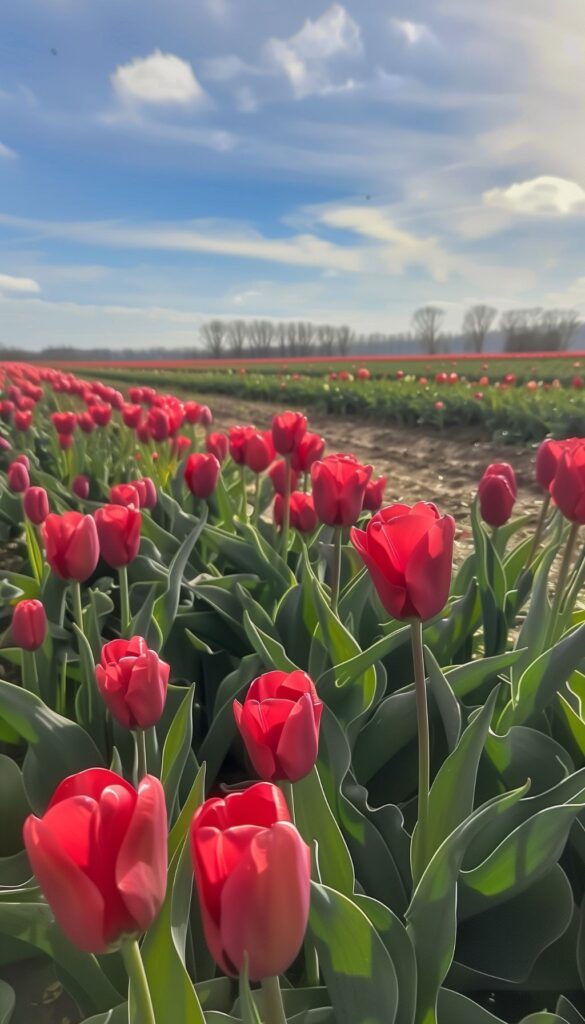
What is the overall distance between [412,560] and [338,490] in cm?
68

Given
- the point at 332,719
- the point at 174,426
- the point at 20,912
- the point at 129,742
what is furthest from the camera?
the point at 174,426

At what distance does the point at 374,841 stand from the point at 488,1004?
0.34 m

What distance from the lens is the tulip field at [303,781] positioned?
62 cm

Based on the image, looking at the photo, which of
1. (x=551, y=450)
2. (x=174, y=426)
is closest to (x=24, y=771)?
(x=551, y=450)

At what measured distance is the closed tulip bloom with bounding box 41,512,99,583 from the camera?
63.2 inches

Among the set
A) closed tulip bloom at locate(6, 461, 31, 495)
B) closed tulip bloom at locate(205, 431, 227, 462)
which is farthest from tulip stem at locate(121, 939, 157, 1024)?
closed tulip bloom at locate(205, 431, 227, 462)

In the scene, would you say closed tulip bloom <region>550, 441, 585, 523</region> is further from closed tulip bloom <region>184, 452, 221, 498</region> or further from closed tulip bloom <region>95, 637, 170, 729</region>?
closed tulip bloom <region>184, 452, 221, 498</region>

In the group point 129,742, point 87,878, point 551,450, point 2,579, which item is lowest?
point 129,742

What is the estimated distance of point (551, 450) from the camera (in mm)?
1789

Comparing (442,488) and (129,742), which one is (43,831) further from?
(442,488)

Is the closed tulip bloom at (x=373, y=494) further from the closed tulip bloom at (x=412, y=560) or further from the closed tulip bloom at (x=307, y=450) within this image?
the closed tulip bloom at (x=412, y=560)

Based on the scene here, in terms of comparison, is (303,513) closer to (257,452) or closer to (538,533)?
(257,452)

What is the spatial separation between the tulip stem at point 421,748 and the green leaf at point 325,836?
126 mm

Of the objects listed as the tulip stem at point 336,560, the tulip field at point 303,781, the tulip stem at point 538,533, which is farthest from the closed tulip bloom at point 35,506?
the tulip stem at point 538,533
